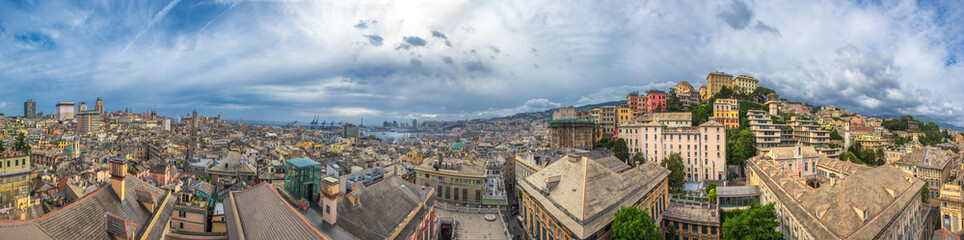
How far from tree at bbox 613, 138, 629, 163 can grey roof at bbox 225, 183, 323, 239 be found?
167 ft

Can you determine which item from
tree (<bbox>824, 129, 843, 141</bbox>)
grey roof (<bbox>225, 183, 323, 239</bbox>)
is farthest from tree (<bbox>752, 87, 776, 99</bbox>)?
grey roof (<bbox>225, 183, 323, 239</bbox>)

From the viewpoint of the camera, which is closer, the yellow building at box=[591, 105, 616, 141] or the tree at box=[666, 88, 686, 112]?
the tree at box=[666, 88, 686, 112]

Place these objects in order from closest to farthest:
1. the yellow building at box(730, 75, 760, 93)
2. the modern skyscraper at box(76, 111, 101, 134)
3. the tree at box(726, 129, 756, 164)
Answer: the tree at box(726, 129, 756, 164), the yellow building at box(730, 75, 760, 93), the modern skyscraper at box(76, 111, 101, 134)

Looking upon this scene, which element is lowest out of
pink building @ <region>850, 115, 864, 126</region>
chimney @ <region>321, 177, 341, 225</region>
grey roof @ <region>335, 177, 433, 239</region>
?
grey roof @ <region>335, 177, 433, 239</region>

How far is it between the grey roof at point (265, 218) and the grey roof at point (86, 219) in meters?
3.35

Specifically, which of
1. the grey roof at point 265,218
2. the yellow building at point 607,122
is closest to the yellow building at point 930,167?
the yellow building at point 607,122

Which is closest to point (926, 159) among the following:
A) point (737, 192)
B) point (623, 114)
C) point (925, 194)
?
point (925, 194)

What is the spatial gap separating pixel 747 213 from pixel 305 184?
29.9m

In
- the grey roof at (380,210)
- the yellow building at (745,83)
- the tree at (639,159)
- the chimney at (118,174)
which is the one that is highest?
the yellow building at (745,83)

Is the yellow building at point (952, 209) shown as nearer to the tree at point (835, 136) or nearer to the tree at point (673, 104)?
the tree at point (835, 136)

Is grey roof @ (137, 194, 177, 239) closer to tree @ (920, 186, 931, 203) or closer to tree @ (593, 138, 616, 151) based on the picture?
tree @ (593, 138, 616, 151)

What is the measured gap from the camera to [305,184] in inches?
758

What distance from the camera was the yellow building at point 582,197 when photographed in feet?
79.5

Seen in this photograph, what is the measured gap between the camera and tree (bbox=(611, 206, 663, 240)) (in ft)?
72.1
